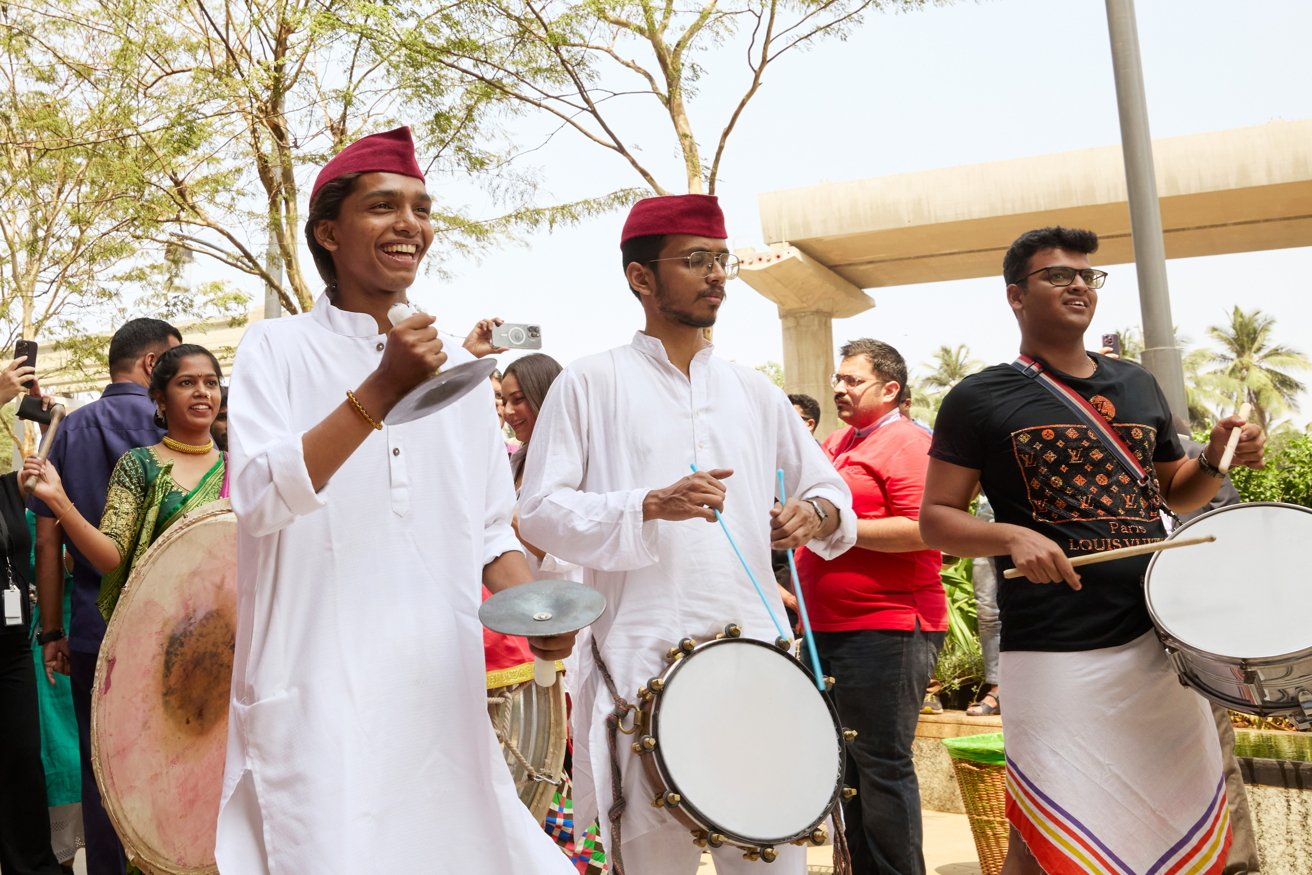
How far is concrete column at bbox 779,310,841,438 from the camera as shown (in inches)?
758

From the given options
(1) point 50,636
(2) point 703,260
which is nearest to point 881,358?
(2) point 703,260

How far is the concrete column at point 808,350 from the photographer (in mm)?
19266

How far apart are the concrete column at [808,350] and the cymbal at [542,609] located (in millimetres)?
16690

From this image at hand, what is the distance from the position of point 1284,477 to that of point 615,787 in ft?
40.0

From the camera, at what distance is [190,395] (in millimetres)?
5355

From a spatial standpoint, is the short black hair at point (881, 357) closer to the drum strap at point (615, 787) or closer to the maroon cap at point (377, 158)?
the drum strap at point (615, 787)

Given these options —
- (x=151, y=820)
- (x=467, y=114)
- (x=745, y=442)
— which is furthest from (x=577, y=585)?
(x=467, y=114)

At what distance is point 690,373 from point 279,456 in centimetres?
169

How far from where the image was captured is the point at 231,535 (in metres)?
4.28

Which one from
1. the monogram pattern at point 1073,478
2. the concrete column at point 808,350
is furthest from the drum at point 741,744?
the concrete column at point 808,350

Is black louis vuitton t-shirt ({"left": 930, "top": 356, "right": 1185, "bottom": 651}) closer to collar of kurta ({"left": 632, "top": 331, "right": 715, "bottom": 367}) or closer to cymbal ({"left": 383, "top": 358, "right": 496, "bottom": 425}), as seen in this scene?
collar of kurta ({"left": 632, "top": 331, "right": 715, "bottom": 367})

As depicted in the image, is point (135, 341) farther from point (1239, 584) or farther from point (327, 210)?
point (1239, 584)

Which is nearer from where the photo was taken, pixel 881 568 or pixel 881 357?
pixel 881 568

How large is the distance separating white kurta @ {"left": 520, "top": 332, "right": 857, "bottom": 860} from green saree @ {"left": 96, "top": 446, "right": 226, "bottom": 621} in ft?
6.19
